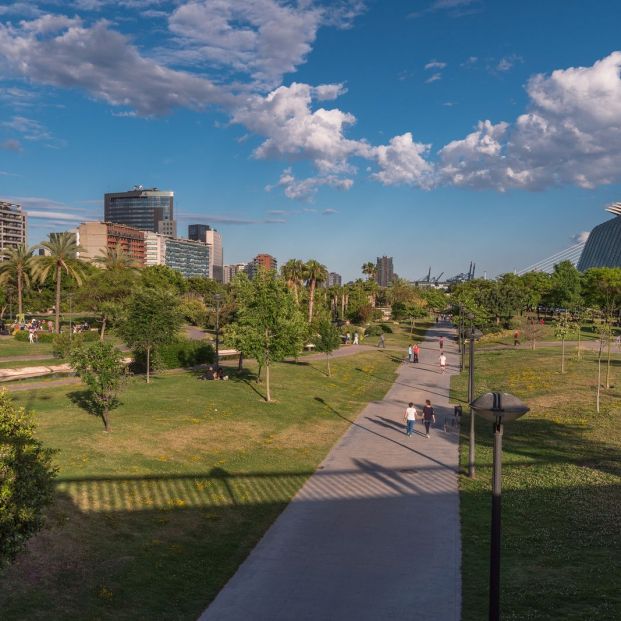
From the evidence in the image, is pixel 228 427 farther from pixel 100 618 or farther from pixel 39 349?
pixel 39 349

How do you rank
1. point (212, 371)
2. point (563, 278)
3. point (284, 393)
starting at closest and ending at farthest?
point (284, 393) → point (212, 371) → point (563, 278)

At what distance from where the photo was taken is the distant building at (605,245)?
544 feet

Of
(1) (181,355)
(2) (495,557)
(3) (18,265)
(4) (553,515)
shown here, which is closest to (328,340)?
(1) (181,355)

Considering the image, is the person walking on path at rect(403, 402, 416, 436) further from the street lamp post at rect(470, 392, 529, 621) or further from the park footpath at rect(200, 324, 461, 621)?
the street lamp post at rect(470, 392, 529, 621)

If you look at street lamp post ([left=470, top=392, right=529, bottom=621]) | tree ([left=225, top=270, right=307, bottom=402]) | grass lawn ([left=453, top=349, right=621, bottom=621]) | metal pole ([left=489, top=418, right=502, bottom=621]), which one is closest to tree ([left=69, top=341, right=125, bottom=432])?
tree ([left=225, top=270, right=307, bottom=402])

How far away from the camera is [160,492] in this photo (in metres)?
14.8

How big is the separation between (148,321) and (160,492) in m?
18.1

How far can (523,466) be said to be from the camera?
18172 mm

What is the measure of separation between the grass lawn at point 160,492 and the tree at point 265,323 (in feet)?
8.19

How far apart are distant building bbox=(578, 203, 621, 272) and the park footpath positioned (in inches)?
6429

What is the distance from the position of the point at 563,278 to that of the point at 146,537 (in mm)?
85307

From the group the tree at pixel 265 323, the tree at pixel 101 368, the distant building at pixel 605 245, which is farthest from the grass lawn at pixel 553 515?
the distant building at pixel 605 245

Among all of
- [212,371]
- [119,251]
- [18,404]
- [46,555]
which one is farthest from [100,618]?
[119,251]

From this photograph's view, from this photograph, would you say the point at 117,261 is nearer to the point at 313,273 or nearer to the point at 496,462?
the point at 313,273
